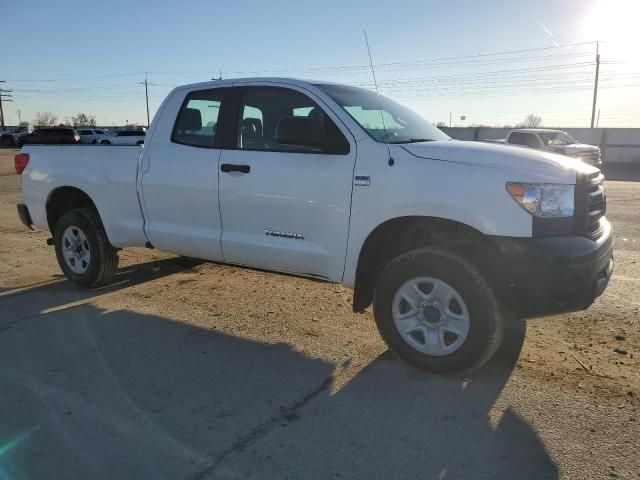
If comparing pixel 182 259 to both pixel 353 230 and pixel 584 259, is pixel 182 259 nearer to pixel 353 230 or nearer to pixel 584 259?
pixel 353 230

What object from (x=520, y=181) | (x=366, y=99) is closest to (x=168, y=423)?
(x=520, y=181)

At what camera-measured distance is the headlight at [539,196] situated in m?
3.29

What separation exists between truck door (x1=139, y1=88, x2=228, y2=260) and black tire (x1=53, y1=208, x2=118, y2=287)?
0.78 meters

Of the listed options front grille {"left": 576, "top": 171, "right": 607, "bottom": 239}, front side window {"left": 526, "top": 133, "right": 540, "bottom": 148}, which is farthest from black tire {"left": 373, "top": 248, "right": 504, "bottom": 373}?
front side window {"left": 526, "top": 133, "right": 540, "bottom": 148}

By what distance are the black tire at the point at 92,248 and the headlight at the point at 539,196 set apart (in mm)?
4115

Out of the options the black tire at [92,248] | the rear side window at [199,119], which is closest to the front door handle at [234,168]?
the rear side window at [199,119]

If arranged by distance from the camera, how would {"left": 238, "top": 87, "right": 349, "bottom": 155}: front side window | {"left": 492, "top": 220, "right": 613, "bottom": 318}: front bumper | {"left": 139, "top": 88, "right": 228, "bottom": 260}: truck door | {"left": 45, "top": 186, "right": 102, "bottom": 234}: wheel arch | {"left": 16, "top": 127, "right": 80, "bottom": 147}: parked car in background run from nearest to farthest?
{"left": 492, "top": 220, "right": 613, "bottom": 318}: front bumper → {"left": 238, "top": 87, "right": 349, "bottom": 155}: front side window → {"left": 139, "top": 88, "right": 228, "bottom": 260}: truck door → {"left": 45, "top": 186, "right": 102, "bottom": 234}: wheel arch → {"left": 16, "top": 127, "right": 80, "bottom": 147}: parked car in background

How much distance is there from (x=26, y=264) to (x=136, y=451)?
16.4 feet

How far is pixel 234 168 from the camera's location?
174 inches

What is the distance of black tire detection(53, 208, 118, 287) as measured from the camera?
561 cm

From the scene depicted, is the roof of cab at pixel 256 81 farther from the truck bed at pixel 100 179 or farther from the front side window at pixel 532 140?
the front side window at pixel 532 140

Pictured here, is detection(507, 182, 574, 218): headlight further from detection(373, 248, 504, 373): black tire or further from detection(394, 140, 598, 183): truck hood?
→ detection(373, 248, 504, 373): black tire

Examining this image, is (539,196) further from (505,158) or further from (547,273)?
(547,273)

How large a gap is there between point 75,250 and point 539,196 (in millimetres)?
4698
